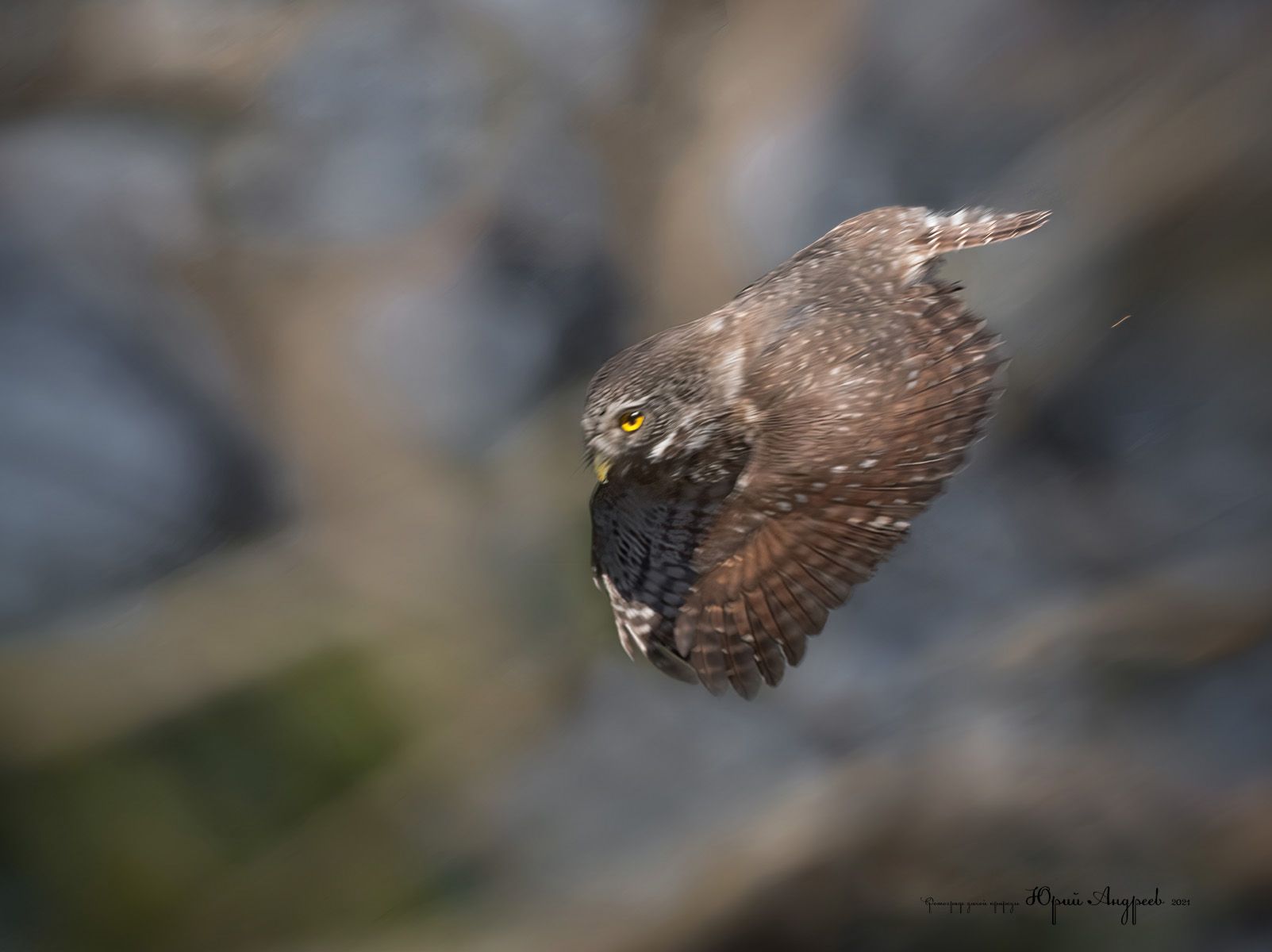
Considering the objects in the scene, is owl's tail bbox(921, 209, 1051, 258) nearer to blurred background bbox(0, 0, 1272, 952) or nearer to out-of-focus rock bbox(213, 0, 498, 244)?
blurred background bbox(0, 0, 1272, 952)

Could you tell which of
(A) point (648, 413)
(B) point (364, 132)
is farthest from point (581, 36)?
(A) point (648, 413)

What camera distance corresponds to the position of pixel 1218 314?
688 millimetres

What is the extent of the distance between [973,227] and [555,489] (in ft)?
1.34

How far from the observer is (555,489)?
74 cm

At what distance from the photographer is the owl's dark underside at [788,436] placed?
0.54 meters

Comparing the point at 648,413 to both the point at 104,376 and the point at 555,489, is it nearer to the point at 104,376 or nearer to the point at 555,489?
the point at 555,489

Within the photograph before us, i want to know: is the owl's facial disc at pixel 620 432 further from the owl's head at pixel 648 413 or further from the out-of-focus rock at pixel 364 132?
the out-of-focus rock at pixel 364 132

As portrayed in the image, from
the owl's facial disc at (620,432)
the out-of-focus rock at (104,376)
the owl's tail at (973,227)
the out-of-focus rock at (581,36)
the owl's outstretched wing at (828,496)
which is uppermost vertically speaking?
the out-of-focus rock at (581,36)

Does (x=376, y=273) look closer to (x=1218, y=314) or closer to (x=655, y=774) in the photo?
(x=655, y=774)

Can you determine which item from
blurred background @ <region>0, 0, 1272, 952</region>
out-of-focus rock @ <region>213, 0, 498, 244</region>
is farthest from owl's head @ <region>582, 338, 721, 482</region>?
out-of-focus rock @ <region>213, 0, 498, 244</region>

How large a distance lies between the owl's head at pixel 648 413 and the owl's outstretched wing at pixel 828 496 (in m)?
0.05

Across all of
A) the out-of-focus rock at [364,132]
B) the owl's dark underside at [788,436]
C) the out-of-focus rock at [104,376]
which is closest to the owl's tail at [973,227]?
the owl's dark underside at [788,436]

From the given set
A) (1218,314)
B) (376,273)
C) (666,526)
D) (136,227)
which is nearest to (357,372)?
(376,273)

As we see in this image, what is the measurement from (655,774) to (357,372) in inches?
17.8
